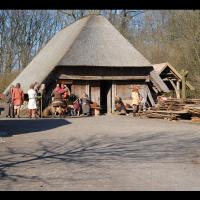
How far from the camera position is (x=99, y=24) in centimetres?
3123

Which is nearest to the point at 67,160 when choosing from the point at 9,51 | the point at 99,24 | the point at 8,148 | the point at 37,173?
the point at 37,173

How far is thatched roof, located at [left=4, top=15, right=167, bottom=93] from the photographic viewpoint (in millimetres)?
27281

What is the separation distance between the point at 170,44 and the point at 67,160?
35282 millimetres

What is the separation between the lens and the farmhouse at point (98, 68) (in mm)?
27156

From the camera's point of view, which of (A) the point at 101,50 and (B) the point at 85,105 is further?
(A) the point at 101,50

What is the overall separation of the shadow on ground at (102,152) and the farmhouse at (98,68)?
42.6 ft

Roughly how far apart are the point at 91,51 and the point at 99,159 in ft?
60.9

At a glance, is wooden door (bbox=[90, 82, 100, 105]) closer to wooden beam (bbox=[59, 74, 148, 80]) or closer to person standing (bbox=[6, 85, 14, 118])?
wooden beam (bbox=[59, 74, 148, 80])

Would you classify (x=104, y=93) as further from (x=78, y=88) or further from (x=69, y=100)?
(x=69, y=100)

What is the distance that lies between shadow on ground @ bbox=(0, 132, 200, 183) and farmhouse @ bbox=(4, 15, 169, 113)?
13.0 metres

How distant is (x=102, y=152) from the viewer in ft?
36.6

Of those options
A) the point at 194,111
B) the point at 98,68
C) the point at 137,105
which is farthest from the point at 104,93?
the point at 194,111

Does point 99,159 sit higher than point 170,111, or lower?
lower

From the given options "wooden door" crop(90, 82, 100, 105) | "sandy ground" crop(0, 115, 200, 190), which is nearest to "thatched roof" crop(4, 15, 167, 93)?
"wooden door" crop(90, 82, 100, 105)
